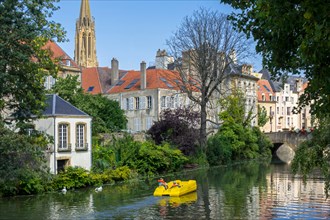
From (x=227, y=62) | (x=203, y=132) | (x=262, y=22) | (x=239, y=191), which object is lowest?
(x=239, y=191)

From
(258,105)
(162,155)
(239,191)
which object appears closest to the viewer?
(239,191)

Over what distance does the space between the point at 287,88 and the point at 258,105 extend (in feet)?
41.2

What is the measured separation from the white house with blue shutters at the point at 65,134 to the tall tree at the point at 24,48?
9444 mm

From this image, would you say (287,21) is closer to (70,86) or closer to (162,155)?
(162,155)

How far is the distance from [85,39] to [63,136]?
296ft

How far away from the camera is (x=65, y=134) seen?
1380 inches

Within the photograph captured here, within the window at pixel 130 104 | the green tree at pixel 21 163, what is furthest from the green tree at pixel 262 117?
the green tree at pixel 21 163

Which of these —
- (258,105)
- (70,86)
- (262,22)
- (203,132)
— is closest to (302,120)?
(258,105)

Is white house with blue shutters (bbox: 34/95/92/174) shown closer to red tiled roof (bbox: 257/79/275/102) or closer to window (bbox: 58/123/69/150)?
window (bbox: 58/123/69/150)

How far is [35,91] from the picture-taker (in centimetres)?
2414

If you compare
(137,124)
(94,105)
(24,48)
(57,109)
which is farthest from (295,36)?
(137,124)

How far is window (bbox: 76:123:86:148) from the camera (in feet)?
118

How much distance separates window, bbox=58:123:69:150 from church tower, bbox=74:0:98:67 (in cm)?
8728

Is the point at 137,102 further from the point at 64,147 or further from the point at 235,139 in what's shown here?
the point at 64,147
